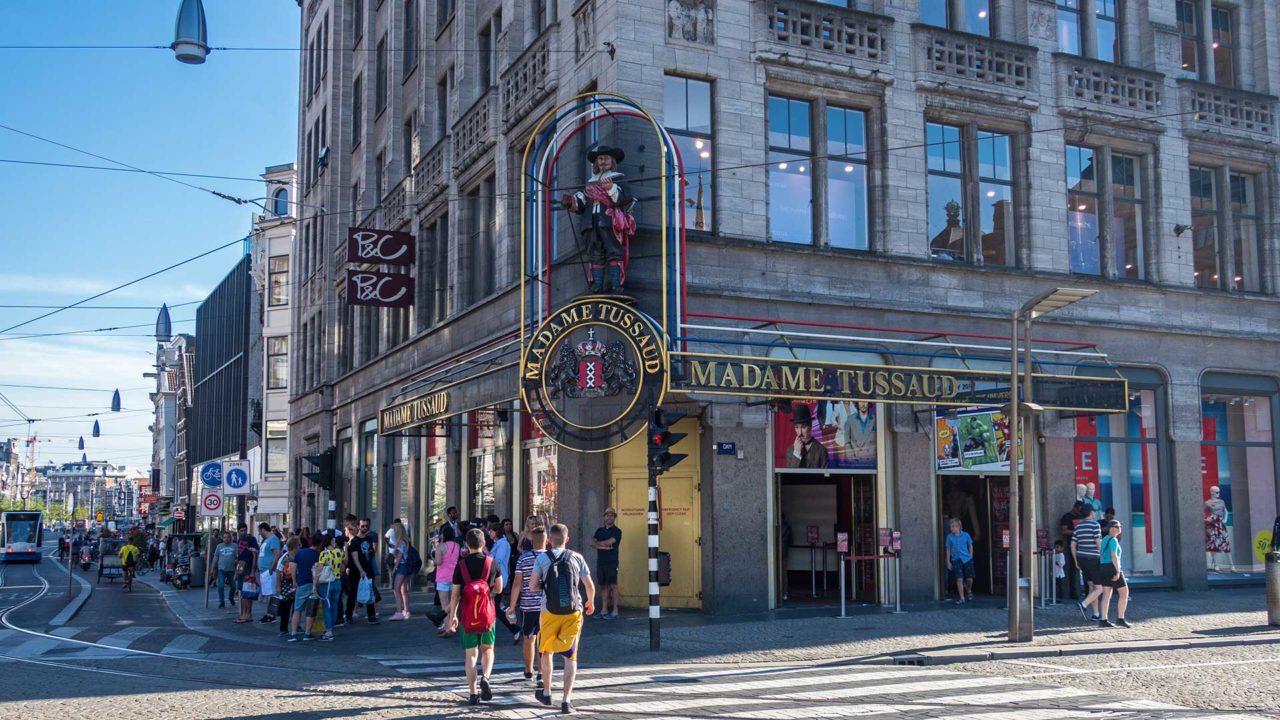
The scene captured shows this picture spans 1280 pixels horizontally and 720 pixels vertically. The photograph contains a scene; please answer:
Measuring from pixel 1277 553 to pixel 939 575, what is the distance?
5.58 metres

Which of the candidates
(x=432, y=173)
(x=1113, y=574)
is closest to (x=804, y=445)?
(x=1113, y=574)

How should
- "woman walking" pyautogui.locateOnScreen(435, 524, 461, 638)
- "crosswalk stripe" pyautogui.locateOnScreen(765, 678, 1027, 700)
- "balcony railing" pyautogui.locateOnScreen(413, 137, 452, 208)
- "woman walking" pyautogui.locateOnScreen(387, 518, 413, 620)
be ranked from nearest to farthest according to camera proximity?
"crosswalk stripe" pyautogui.locateOnScreen(765, 678, 1027, 700) → "woman walking" pyautogui.locateOnScreen(435, 524, 461, 638) → "woman walking" pyautogui.locateOnScreen(387, 518, 413, 620) → "balcony railing" pyautogui.locateOnScreen(413, 137, 452, 208)

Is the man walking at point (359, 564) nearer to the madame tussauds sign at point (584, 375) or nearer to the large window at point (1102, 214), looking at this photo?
the madame tussauds sign at point (584, 375)

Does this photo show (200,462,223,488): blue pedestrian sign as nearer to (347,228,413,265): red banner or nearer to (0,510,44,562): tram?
(347,228,413,265): red banner

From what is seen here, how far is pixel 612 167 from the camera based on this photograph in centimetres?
1961

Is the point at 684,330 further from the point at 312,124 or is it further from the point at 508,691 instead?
the point at 312,124

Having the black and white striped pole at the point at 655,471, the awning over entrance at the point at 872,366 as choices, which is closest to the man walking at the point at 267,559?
the black and white striped pole at the point at 655,471

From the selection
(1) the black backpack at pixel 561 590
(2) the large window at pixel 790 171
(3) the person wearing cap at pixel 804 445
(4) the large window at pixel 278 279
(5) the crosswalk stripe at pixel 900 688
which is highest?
(4) the large window at pixel 278 279

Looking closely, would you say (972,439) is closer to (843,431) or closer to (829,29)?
(843,431)

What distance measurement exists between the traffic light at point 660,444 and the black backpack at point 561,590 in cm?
464

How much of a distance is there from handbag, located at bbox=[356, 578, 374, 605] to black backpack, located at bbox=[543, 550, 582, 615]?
1008 centimetres

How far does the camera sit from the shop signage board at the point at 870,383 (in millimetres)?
17547

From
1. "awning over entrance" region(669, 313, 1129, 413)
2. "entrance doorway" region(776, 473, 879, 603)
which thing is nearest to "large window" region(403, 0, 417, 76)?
"awning over entrance" region(669, 313, 1129, 413)

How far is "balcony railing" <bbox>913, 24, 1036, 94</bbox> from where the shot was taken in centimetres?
2223
